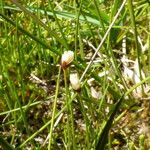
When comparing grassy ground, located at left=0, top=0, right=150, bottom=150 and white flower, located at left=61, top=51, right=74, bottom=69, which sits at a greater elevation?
white flower, located at left=61, top=51, right=74, bottom=69

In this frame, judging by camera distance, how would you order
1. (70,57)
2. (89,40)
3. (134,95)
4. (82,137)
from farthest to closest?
1. (89,40)
2. (134,95)
3. (82,137)
4. (70,57)

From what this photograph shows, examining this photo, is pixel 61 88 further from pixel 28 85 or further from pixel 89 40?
pixel 89 40

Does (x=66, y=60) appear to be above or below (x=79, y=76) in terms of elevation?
above

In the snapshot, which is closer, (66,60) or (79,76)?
(66,60)

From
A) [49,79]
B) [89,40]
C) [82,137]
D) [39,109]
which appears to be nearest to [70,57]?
[82,137]

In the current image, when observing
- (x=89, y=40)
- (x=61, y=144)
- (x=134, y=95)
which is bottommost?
(x=61, y=144)

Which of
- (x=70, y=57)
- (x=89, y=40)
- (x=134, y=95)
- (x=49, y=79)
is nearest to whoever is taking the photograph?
(x=70, y=57)

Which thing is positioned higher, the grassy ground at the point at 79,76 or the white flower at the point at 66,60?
the white flower at the point at 66,60

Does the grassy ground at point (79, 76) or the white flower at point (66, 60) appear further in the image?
the grassy ground at point (79, 76)
